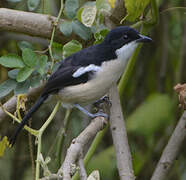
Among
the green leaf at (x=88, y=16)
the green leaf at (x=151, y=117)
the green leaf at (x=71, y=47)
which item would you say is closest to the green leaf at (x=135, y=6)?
the green leaf at (x=88, y=16)

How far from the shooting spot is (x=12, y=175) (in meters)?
4.06

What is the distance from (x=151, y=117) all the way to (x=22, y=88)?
3.96 ft

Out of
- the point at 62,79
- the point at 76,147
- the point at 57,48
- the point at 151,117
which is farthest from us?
the point at 151,117

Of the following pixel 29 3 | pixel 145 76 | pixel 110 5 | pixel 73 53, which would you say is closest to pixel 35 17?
pixel 29 3

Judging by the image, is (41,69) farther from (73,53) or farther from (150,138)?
(150,138)

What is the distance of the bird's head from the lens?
250 centimetres

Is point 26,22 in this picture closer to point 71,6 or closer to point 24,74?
point 71,6

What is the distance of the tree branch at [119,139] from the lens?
228cm

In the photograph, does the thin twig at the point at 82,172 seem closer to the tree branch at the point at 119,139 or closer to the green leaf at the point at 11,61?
the tree branch at the point at 119,139

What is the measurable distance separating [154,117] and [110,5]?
1192mm

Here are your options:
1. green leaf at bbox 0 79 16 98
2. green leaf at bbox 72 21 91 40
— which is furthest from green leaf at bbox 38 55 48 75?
green leaf at bbox 72 21 91 40

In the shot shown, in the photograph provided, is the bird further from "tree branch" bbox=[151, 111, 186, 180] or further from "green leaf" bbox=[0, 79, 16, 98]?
"tree branch" bbox=[151, 111, 186, 180]

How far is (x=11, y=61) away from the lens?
2.48 metres

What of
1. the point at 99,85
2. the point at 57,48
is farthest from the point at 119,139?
the point at 57,48
